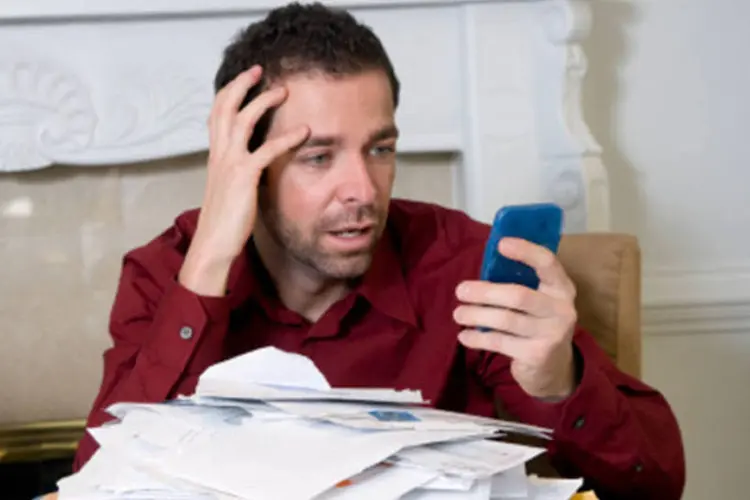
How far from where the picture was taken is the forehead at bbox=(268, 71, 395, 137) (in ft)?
3.49

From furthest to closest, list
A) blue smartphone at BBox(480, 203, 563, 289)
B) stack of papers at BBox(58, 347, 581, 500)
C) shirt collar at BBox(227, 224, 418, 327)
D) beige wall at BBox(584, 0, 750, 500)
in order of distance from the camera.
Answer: beige wall at BBox(584, 0, 750, 500)
shirt collar at BBox(227, 224, 418, 327)
blue smartphone at BBox(480, 203, 563, 289)
stack of papers at BBox(58, 347, 581, 500)

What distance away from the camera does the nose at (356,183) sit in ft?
3.43

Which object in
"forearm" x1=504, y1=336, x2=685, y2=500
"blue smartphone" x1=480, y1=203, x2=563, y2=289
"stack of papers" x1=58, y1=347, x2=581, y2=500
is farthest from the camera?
"forearm" x1=504, y1=336, x2=685, y2=500

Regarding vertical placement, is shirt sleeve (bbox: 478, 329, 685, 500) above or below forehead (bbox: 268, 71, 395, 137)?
below

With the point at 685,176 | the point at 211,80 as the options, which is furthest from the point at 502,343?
the point at 685,176

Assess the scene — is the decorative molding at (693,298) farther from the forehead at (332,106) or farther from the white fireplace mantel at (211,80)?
the forehead at (332,106)

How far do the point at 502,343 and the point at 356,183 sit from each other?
0.32 meters

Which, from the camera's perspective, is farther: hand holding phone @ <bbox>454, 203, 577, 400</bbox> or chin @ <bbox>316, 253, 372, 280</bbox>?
chin @ <bbox>316, 253, 372, 280</bbox>

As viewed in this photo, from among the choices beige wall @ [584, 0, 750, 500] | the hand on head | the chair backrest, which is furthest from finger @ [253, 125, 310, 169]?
beige wall @ [584, 0, 750, 500]

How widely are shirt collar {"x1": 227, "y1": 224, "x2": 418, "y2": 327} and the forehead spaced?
0.61 feet

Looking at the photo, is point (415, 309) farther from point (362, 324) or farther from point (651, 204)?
point (651, 204)

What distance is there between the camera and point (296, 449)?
2.22 ft

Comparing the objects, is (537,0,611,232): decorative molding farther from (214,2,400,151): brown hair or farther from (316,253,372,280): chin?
(316,253,372,280): chin

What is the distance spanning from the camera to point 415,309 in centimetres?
115
